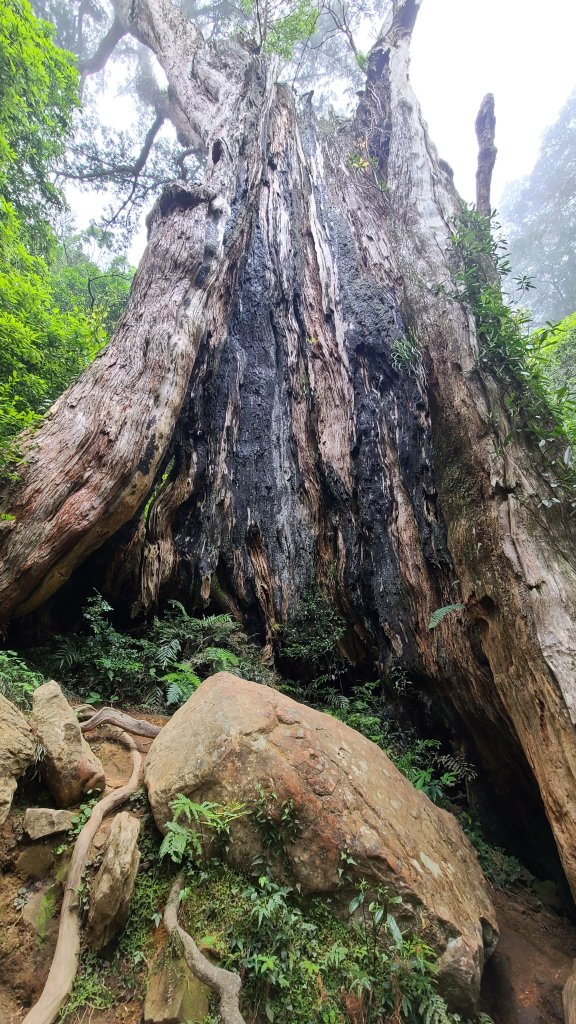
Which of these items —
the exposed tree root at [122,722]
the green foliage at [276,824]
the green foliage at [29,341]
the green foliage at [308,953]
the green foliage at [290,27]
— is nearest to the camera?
the green foliage at [308,953]

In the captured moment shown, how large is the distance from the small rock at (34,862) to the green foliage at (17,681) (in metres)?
1.16

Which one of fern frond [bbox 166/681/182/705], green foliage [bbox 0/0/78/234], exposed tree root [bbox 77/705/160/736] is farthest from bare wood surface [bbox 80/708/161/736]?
green foliage [bbox 0/0/78/234]

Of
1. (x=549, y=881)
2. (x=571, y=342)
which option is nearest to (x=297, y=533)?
(x=549, y=881)

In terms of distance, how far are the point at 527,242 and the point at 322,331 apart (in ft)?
81.7

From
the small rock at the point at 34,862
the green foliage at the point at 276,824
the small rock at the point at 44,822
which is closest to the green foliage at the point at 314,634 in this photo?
the green foliage at the point at 276,824

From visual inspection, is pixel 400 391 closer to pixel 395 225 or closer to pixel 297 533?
pixel 297 533

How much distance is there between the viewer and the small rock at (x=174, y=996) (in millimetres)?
2041

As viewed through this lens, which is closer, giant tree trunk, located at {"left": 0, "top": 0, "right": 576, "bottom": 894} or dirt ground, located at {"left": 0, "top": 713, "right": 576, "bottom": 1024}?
dirt ground, located at {"left": 0, "top": 713, "right": 576, "bottom": 1024}

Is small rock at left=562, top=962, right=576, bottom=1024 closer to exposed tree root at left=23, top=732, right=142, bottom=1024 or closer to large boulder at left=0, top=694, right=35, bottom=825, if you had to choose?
exposed tree root at left=23, top=732, right=142, bottom=1024

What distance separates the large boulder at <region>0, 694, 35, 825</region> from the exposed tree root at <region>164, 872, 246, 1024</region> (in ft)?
3.48

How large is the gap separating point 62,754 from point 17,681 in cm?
131

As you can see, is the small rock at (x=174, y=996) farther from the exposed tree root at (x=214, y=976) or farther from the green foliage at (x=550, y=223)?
the green foliage at (x=550, y=223)

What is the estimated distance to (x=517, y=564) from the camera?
4113mm

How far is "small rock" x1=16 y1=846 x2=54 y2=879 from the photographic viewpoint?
8.10 feet
